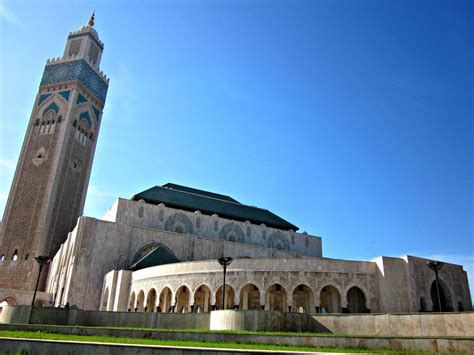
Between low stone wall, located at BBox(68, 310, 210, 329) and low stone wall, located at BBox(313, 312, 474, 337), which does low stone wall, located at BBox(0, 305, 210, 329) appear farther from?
low stone wall, located at BBox(313, 312, 474, 337)

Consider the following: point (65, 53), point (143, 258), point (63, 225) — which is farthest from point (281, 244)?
point (65, 53)

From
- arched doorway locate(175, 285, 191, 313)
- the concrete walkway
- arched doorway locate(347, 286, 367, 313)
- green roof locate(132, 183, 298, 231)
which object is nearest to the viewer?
the concrete walkway

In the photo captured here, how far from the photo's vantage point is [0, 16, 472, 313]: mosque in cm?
2130

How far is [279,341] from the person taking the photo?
35.9 ft

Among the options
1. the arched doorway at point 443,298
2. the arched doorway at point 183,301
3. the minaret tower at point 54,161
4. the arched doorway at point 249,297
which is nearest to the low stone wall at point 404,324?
the arched doorway at point 443,298

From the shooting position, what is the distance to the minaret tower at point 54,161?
3578cm

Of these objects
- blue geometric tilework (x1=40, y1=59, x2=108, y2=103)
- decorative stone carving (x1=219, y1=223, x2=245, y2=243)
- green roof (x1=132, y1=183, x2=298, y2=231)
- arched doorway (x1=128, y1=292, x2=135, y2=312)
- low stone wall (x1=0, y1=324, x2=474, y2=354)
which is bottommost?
low stone wall (x1=0, y1=324, x2=474, y2=354)

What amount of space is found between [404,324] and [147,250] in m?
21.4

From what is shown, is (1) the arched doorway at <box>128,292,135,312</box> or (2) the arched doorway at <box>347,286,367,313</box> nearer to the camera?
(2) the arched doorway at <box>347,286,367,313</box>

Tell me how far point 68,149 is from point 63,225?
8092 mm

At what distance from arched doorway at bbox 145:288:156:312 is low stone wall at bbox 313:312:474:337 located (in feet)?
45.3

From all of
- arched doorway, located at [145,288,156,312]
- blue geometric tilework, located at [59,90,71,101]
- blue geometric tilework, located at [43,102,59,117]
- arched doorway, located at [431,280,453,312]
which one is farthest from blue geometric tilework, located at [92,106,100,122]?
arched doorway, located at [431,280,453,312]

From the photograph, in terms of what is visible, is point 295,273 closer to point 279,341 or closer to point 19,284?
point 279,341

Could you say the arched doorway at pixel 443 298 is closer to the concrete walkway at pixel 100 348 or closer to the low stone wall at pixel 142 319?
the low stone wall at pixel 142 319
